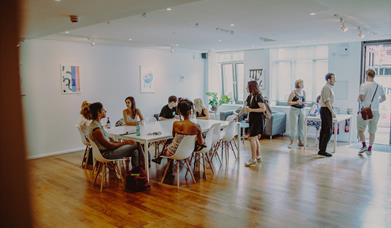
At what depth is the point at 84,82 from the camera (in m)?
7.32

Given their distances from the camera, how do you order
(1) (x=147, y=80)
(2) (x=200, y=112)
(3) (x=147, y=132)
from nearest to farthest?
1. (3) (x=147, y=132)
2. (2) (x=200, y=112)
3. (1) (x=147, y=80)

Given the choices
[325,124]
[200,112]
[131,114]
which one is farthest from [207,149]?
[325,124]

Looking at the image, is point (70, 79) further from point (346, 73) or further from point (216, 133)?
point (346, 73)

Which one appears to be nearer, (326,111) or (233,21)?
(233,21)

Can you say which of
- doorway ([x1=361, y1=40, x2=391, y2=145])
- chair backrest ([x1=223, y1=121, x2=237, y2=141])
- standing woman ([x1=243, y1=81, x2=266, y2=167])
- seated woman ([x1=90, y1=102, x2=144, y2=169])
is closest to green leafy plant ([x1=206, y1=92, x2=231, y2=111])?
doorway ([x1=361, y1=40, x2=391, y2=145])

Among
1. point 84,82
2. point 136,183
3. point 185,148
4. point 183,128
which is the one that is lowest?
point 136,183

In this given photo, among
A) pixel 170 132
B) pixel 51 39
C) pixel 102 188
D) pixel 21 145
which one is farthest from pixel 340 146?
pixel 21 145

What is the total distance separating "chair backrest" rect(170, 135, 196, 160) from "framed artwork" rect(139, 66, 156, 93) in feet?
13.8

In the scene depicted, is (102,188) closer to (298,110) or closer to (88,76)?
(88,76)

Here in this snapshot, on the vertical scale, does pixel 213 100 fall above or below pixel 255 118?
above

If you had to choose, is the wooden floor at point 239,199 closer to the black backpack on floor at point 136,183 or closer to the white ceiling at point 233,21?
the black backpack on floor at point 136,183

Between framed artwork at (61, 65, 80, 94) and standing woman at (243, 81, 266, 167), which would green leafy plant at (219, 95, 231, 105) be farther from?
framed artwork at (61, 65, 80, 94)

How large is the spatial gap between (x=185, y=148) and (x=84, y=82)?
3745 mm

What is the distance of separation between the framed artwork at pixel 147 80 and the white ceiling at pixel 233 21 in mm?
1064
